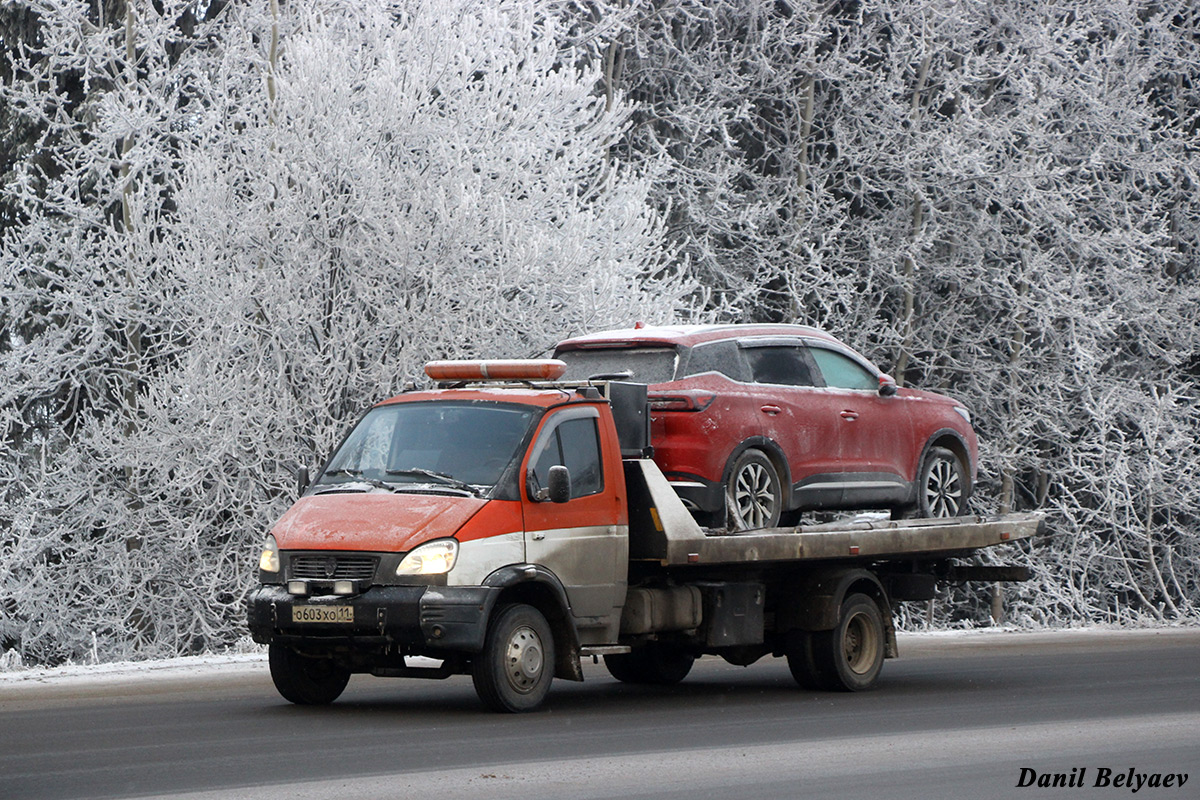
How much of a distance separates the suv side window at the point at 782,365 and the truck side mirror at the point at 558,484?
7.43 feet

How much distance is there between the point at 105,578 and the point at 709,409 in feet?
44.3

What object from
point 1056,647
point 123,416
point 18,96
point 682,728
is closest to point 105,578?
point 123,416

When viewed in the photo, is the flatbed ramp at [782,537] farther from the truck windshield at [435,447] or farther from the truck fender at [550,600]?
the truck windshield at [435,447]

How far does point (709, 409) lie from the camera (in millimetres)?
11992

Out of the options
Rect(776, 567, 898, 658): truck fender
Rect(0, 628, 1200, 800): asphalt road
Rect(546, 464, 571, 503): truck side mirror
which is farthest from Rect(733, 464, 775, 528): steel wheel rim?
Rect(546, 464, 571, 503): truck side mirror

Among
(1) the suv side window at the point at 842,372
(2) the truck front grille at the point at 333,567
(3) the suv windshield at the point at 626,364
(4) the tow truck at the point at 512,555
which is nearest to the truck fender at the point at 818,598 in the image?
(4) the tow truck at the point at 512,555

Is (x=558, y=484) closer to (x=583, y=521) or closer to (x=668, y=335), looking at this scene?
(x=583, y=521)

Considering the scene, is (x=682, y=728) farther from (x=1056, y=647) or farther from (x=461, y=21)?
(x=461, y=21)

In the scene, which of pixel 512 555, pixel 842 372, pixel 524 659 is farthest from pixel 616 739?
pixel 842 372

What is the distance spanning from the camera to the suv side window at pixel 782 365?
12742 mm

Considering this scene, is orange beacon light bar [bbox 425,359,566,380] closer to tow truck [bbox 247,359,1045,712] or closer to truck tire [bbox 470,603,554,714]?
tow truck [bbox 247,359,1045,712]

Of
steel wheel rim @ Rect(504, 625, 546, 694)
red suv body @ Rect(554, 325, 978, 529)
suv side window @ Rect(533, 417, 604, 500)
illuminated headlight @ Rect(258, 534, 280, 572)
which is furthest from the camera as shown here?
red suv body @ Rect(554, 325, 978, 529)

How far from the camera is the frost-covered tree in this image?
2073 cm

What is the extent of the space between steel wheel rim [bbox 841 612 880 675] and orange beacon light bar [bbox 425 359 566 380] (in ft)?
11.1
